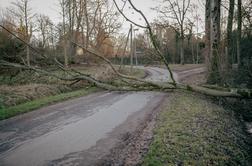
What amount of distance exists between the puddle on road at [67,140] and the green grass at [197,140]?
1.73 meters

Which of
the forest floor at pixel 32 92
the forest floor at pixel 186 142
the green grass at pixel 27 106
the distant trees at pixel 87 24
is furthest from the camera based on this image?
the distant trees at pixel 87 24

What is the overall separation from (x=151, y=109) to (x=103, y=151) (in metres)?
5.34

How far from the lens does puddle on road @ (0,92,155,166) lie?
6121 mm

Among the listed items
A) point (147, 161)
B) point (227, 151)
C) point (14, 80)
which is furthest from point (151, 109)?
point (14, 80)

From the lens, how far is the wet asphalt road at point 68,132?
243 inches

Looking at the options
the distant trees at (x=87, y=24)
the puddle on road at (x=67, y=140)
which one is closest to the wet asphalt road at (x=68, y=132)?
the puddle on road at (x=67, y=140)

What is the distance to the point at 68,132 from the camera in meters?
8.15

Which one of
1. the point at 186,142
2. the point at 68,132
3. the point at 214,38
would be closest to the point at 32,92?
the point at 68,132

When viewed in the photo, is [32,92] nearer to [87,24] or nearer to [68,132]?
[68,132]

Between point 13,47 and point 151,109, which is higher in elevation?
point 13,47

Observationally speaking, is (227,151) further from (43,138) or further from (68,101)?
(68,101)

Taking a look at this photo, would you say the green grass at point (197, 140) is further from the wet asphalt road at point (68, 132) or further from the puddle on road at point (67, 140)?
the puddle on road at point (67, 140)

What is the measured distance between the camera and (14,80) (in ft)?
53.7

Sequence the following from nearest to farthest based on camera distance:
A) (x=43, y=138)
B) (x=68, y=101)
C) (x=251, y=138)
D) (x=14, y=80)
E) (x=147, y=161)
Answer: (x=147, y=161)
(x=43, y=138)
(x=251, y=138)
(x=68, y=101)
(x=14, y=80)
